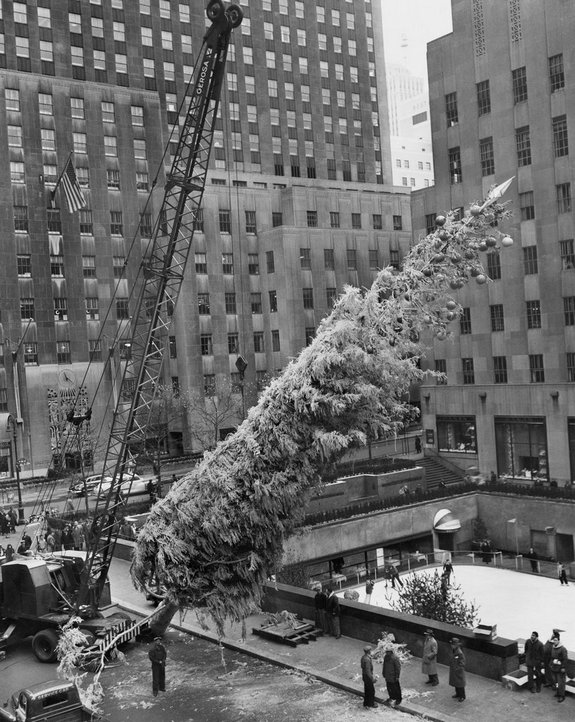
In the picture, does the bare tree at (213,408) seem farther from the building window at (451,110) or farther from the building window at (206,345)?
the building window at (451,110)

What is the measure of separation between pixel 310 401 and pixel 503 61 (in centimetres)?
4303

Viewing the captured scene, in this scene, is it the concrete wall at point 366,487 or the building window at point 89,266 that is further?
the building window at point 89,266

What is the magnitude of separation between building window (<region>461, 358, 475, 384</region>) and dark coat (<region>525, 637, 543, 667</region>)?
127 ft

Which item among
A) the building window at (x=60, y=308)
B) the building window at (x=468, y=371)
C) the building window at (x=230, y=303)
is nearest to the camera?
the building window at (x=468, y=371)

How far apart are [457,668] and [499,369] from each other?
3808 cm

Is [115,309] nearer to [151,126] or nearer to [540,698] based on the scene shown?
[151,126]

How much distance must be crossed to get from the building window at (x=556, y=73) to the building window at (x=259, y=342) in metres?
39.6

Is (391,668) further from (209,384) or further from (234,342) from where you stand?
(234,342)

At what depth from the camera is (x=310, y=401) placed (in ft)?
59.0

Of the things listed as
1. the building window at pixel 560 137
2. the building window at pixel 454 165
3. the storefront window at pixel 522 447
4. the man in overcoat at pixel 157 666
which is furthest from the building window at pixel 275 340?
the man in overcoat at pixel 157 666

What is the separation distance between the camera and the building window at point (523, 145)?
52.4m

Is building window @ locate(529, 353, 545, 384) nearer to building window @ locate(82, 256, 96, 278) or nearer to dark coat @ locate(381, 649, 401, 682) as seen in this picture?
dark coat @ locate(381, 649, 401, 682)

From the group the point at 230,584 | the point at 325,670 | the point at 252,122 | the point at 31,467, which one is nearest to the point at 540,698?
the point at 325,670

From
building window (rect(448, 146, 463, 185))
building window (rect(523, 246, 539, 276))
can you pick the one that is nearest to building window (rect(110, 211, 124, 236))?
building window (rect(448, 146, 463, 185))
